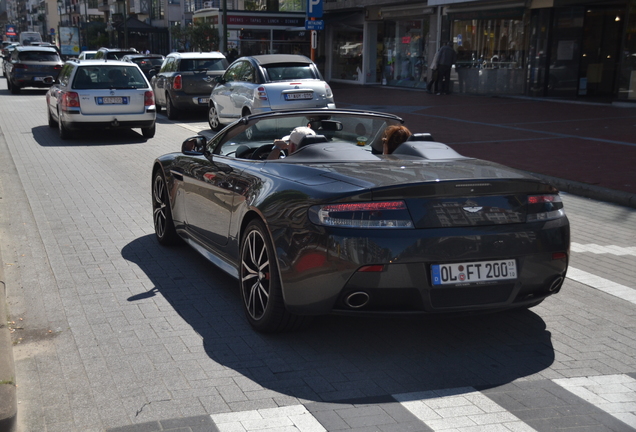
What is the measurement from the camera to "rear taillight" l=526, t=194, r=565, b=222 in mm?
4383

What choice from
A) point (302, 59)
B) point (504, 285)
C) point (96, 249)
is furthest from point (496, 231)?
point (302, 59)

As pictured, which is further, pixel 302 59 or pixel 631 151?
pixel 302 59

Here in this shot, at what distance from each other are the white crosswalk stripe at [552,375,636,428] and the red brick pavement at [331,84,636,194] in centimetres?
625


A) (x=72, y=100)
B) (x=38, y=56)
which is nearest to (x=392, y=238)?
(x=72, y=100)

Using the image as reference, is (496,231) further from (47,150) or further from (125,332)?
(47,150)

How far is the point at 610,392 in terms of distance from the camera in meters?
3.90

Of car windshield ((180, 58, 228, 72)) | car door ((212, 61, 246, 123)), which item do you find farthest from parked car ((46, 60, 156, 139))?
car windshield ((180, 58, 228, 72))

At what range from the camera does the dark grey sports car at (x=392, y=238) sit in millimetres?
4070

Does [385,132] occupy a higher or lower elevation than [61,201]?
higher

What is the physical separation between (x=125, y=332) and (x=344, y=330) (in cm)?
136

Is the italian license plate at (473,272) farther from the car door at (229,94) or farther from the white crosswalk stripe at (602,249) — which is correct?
the car door at (229,94)

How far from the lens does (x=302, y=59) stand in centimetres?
1678

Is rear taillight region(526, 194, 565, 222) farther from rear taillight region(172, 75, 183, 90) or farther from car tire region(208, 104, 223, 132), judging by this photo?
rear taillight region(172, 75, 183, 90)

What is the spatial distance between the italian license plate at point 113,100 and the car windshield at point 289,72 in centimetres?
303
